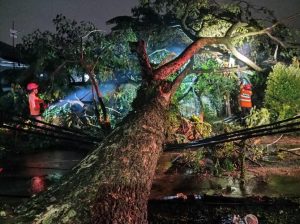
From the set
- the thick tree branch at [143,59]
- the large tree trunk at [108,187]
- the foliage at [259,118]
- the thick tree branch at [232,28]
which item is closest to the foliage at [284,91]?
the foliage at [259,118]

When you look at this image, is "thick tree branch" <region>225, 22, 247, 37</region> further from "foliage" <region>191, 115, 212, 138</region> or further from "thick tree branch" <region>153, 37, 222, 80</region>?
"foliage" <region>191, 115, 212, 138</region>

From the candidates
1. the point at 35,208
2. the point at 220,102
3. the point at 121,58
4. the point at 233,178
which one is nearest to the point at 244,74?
the point at 220,102

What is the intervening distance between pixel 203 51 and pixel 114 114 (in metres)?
4.13

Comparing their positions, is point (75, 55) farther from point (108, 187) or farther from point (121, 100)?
point (108, 187)

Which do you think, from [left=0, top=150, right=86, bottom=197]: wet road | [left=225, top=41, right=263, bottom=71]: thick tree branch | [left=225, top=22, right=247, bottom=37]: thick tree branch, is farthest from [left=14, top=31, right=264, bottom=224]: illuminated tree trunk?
[left=225, top=41, right=263, bottom=71]: thick tree branch

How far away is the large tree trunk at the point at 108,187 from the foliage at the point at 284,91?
8.65 metres

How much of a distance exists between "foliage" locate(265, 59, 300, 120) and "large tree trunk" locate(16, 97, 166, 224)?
8648 mm

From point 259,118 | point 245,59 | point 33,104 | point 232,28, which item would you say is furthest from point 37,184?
point 245,59

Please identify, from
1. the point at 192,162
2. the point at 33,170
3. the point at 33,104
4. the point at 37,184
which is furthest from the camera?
the point at 33,104

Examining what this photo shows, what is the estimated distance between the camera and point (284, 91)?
461 inches

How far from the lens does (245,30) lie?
40.0ft

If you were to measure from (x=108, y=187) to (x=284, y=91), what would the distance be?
10270mm

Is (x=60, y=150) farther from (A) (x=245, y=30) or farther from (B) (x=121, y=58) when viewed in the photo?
(A) (x=245, y=30)

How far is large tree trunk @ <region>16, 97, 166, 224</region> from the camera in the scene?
2.54 metres
